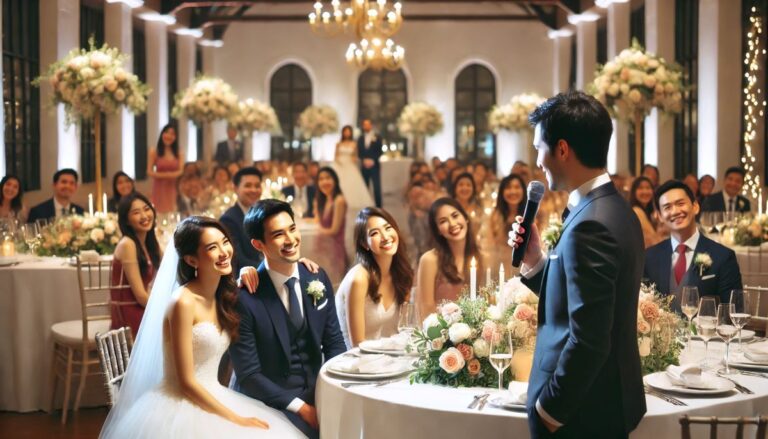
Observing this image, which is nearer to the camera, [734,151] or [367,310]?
[367,310]

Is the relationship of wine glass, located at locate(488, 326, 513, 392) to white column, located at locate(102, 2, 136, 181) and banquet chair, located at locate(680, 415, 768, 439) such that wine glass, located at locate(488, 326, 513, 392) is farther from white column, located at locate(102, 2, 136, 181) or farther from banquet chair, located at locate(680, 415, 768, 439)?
white column, located at locate(102, 2, 136, 181)

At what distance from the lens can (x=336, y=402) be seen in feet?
12.9

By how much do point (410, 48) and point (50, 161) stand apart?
615 inches

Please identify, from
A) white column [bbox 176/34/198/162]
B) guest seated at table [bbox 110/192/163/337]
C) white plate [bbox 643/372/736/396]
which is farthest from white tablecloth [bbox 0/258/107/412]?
white column [bbox 176/34/198/162]

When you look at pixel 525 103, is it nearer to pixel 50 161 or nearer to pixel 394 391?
pixel 50 161

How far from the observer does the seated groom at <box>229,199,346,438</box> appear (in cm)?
450

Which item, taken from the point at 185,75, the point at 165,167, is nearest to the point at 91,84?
the point at 165,167

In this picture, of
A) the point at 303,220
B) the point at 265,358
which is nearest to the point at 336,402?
the point at 265,358

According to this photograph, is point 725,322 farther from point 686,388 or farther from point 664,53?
point 664,53

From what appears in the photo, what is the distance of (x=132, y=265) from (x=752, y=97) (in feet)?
32.2

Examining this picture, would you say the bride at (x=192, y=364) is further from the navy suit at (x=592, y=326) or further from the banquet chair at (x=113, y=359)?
the navy suit at (x=592, y=326)

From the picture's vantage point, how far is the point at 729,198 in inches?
464

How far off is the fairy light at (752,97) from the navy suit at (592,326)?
36.9ft

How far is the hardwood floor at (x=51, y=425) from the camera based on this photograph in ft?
21.9
